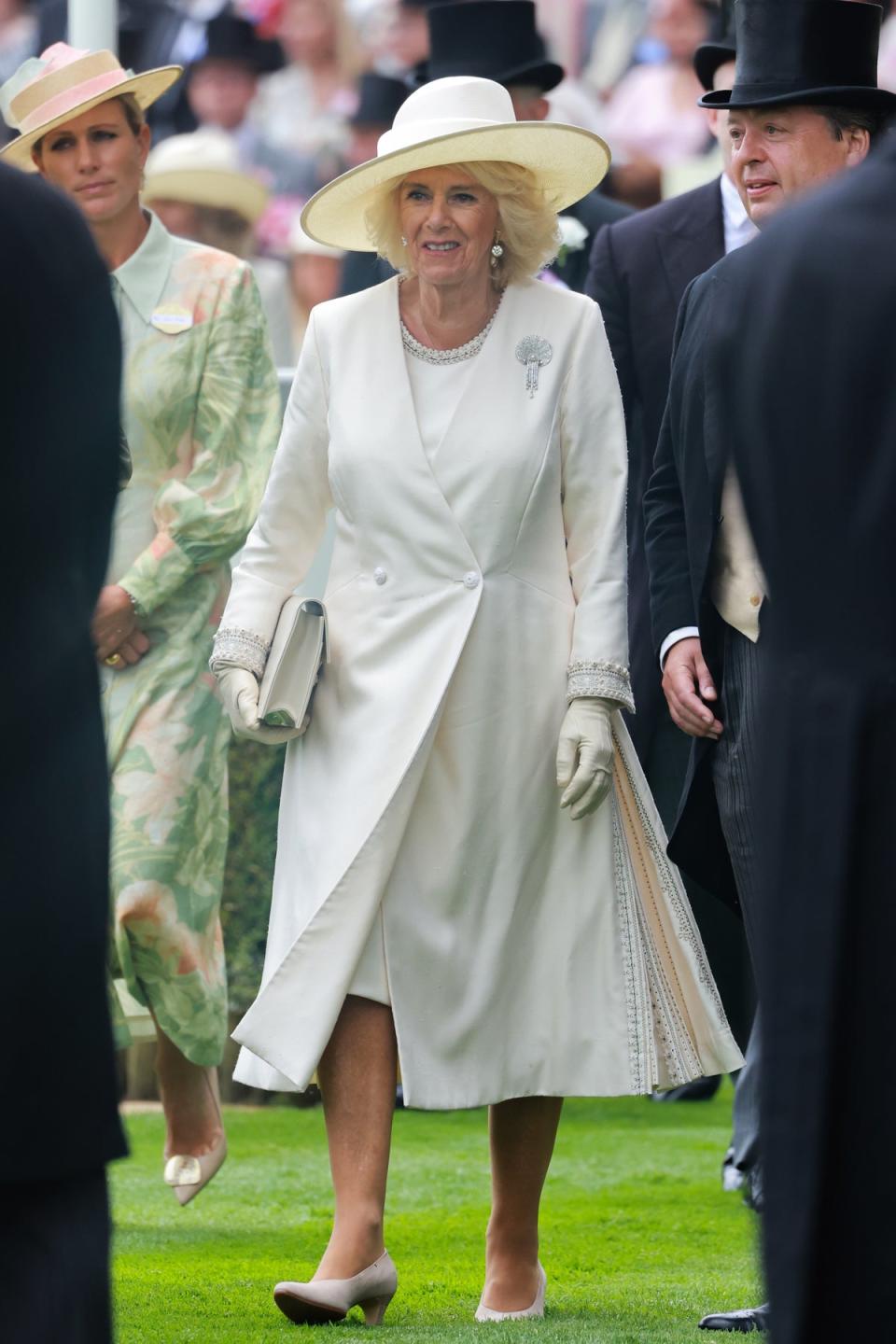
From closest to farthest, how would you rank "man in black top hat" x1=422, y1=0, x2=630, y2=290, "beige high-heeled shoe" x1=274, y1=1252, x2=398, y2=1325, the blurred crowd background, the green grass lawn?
"beige high-heeled shoe" x1=274, y1=1252, x2=398, y2=1325, the green grass lawn, "man in black top hat" x1=422, y1=0, x2=630, y2=290, the blurred crowd background

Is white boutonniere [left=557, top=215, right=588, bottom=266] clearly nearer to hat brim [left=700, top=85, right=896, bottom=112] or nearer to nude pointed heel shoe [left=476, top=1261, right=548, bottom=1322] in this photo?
hat brim [left=700, top=85, right=896, bottom=112]

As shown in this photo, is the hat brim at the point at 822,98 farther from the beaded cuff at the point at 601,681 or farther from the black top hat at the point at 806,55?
the beaded cuff at the point at 601,681

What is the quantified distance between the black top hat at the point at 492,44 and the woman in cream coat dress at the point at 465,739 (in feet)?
7.09

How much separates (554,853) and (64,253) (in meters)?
2.54

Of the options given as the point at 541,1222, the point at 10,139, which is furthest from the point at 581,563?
the point at 10,139

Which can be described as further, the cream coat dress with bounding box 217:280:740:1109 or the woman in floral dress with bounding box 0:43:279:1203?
the woman in floral dress with bounding box 0:43:279:1203

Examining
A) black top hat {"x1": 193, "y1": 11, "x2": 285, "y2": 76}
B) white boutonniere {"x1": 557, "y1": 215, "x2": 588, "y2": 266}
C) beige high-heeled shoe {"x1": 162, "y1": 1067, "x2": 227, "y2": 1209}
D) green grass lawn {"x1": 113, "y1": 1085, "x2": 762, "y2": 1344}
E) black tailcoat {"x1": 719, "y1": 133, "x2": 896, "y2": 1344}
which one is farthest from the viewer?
black top hat {"x1": 193, "y1": 11, "x2": 285, "y2": 76}

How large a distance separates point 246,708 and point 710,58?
8.35 ft

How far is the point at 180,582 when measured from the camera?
234 inches

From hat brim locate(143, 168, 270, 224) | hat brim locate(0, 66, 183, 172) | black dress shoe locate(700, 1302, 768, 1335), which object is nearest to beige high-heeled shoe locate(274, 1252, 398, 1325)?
black dress shoe locate(700, 1302, 768, 1335)

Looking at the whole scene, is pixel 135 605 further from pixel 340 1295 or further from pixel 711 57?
pixel 711 57

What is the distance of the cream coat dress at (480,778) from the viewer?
189 inches

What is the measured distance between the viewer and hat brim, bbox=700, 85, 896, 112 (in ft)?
14.9

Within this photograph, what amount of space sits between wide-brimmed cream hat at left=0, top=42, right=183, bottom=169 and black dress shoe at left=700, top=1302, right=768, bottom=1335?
9.88 ft
